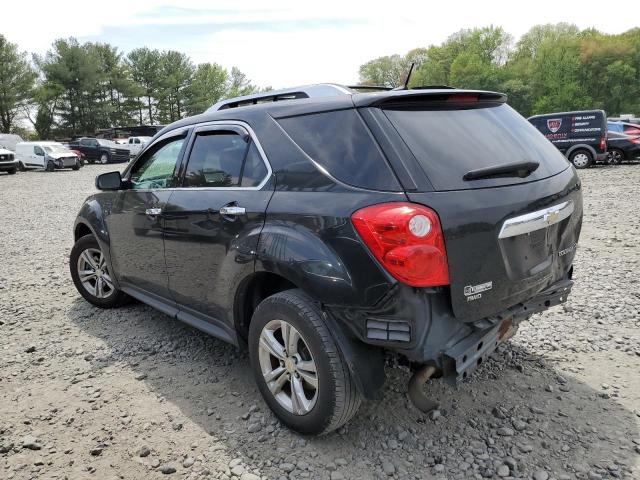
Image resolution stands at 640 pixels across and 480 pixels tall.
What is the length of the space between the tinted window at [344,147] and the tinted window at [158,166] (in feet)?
4.23

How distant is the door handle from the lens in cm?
293

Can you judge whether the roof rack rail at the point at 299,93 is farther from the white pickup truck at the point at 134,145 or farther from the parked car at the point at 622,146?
the white pickup truck at the point at 134,145

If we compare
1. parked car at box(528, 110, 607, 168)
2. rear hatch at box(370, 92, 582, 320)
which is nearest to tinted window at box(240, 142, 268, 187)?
rear hatch at box(370, 92, 582, 320)

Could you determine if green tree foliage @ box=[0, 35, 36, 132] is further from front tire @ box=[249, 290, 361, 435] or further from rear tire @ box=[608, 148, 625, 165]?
front tire @ box=[249, 290, 361, 435]

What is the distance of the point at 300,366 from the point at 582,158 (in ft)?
57.8

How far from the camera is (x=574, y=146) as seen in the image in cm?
1722

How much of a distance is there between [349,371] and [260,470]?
2.24ft

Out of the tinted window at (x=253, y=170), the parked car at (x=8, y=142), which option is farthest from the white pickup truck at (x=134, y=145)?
the tinted window at (x=253, y=170)

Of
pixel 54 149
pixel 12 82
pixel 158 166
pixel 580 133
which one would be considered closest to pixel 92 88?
pixel 12 82

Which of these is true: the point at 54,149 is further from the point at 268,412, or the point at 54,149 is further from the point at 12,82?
the point at 12,82

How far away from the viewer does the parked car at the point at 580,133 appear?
658 inches

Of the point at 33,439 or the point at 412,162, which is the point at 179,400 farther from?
the point at 412,162

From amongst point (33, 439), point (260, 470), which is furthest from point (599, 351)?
point (33, 439)

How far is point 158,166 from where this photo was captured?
3.96 meters
